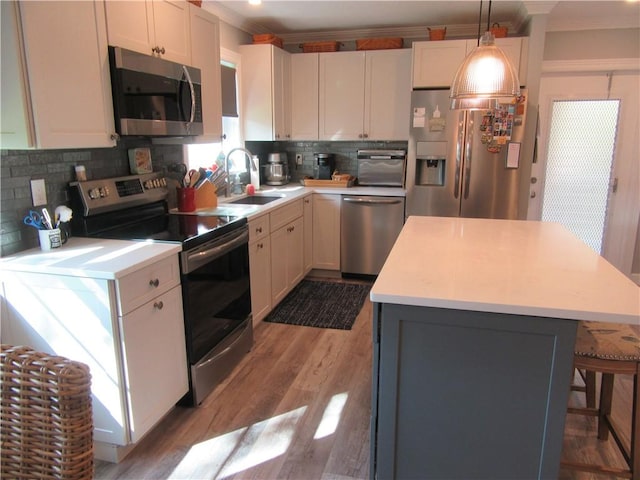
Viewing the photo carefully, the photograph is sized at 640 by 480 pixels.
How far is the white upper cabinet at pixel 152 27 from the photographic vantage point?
2197mm

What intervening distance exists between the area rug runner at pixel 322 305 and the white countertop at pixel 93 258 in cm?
159

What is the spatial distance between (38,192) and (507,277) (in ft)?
6.89

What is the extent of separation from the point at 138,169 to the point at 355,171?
2534 mm

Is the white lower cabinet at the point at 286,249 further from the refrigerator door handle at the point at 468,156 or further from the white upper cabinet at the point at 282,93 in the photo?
the refrigerator door handle at the point at 468,156

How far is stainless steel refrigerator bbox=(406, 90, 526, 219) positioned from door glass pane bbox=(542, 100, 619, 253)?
31.3 inches

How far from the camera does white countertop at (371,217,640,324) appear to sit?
1.43 meters

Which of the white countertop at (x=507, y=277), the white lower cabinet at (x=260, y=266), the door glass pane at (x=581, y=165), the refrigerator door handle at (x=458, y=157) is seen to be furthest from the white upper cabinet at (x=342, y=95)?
the white countertop at (x=507, y=277)

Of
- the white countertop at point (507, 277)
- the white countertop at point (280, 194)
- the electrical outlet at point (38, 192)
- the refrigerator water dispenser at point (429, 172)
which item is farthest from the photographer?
the refrigerator water dispenser at point (429, 172)

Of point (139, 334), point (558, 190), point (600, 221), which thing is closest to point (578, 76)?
point (558, 190)

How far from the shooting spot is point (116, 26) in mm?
2189

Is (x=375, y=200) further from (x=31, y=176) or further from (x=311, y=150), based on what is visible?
(x=31, y=176)

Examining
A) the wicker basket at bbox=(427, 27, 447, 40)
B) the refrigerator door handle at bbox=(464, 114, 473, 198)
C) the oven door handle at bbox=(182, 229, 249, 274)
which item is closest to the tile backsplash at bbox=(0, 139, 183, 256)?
the oven door handle at bbox=(182, 229, 249, 274)

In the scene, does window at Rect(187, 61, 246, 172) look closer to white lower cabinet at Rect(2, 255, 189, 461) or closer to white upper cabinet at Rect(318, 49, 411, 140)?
white upper cabinet at Rect(318, 49, 411, 140)

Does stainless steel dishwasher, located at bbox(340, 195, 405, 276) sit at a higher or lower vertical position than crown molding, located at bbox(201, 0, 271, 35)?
lower
